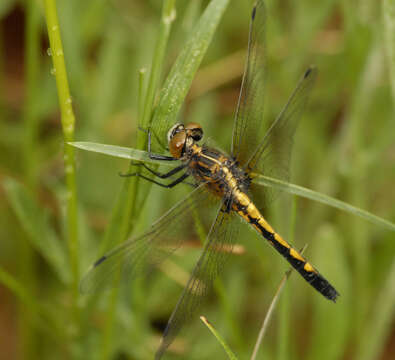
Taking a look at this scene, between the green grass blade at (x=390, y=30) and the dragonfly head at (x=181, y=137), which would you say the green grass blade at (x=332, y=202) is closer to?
the dragonfly head at (x=181, y=137)

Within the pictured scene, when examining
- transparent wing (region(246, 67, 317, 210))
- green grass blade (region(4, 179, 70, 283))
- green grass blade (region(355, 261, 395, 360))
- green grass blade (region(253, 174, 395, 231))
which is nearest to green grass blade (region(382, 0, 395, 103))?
transparent wing (region(246, 67, 317, 210))

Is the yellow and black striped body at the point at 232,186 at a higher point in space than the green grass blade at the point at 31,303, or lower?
higher

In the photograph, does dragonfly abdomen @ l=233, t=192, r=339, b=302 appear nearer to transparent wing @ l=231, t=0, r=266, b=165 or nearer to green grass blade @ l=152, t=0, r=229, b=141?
transparent wing @ l=231, t=0, r=266, b=165

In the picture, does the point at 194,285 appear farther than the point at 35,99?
No

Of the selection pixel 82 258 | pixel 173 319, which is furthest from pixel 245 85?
pixel 82 258

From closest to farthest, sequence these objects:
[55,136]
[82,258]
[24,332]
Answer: [82,258], [24,332], [55,136]

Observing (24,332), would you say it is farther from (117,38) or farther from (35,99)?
(117,38)

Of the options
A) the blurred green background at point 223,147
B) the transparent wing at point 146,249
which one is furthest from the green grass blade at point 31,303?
the transparent wing at point 146,249
